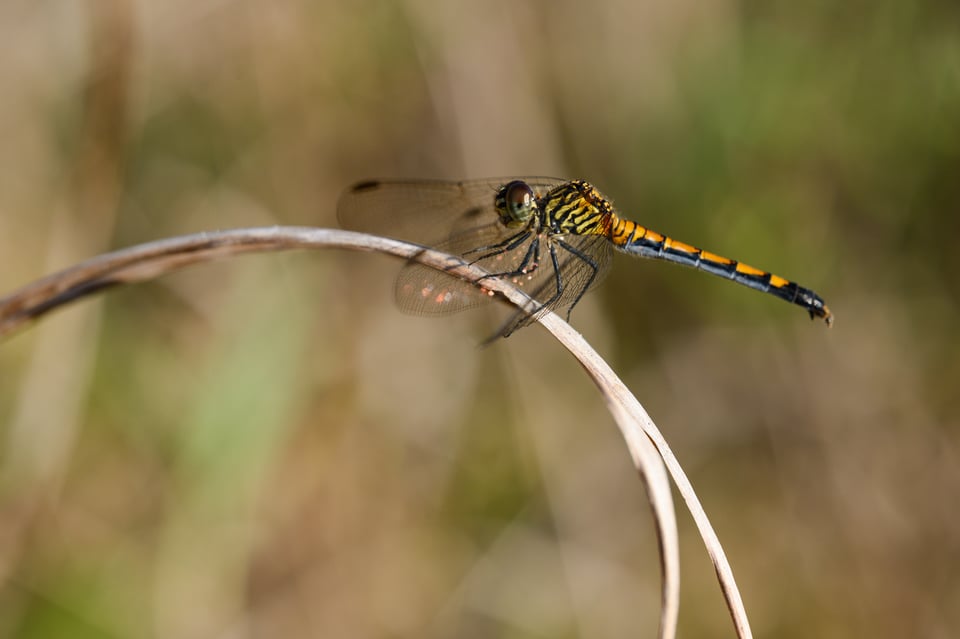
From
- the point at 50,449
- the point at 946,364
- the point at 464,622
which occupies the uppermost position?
the point at 946,364

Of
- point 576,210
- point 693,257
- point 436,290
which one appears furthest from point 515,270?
point 693,257

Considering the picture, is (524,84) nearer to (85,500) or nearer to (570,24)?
(570,24)

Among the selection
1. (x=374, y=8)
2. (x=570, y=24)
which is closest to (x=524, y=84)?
(x=570, y=24)

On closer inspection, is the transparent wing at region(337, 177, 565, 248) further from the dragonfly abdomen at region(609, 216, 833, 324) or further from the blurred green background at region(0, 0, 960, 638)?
the blurred green background at region(0, 0, 960, 638)

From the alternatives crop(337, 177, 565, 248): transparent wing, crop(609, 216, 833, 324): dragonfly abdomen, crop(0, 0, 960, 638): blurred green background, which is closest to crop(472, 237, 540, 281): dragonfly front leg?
crop(337, 177, 565, 248): transparent wing

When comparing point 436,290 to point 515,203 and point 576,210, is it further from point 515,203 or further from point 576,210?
point 576,210

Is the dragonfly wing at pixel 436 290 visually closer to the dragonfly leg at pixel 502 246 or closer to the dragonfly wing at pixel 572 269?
the dragonfly leg at pixel 502 246

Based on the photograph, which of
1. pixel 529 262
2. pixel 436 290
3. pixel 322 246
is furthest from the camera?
pixel 529 262
